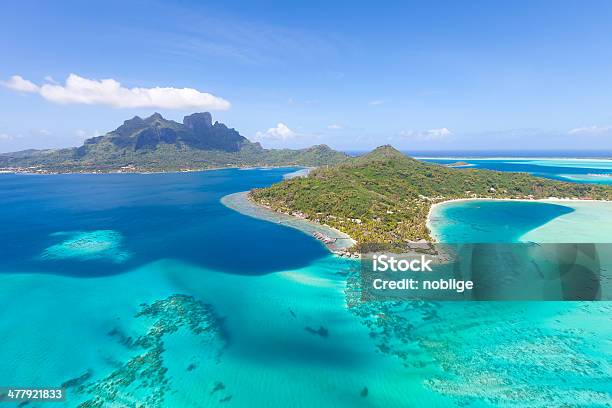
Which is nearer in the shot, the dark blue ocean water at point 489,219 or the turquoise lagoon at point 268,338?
the turquoise lagoon at point 268,338

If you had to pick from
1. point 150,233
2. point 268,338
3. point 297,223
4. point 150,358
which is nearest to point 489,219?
point 297,223

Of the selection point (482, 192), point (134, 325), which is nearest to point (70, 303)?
point (134, 325)

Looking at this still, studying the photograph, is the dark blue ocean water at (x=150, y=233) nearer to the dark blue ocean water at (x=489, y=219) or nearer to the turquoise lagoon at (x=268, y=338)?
the turquoise lagoon at (x=268, y=338)

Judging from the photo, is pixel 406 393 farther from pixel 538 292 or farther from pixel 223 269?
pixel 223 269

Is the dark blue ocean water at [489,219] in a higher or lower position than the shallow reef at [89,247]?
higher

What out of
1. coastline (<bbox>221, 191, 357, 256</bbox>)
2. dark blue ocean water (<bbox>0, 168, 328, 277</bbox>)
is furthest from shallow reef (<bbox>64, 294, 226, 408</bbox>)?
coastline (<bbox>221, 191, 357, 256</bbox>)

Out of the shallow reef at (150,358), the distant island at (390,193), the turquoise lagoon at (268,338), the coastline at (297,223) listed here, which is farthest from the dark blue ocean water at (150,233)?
the distant island at (390,193)
